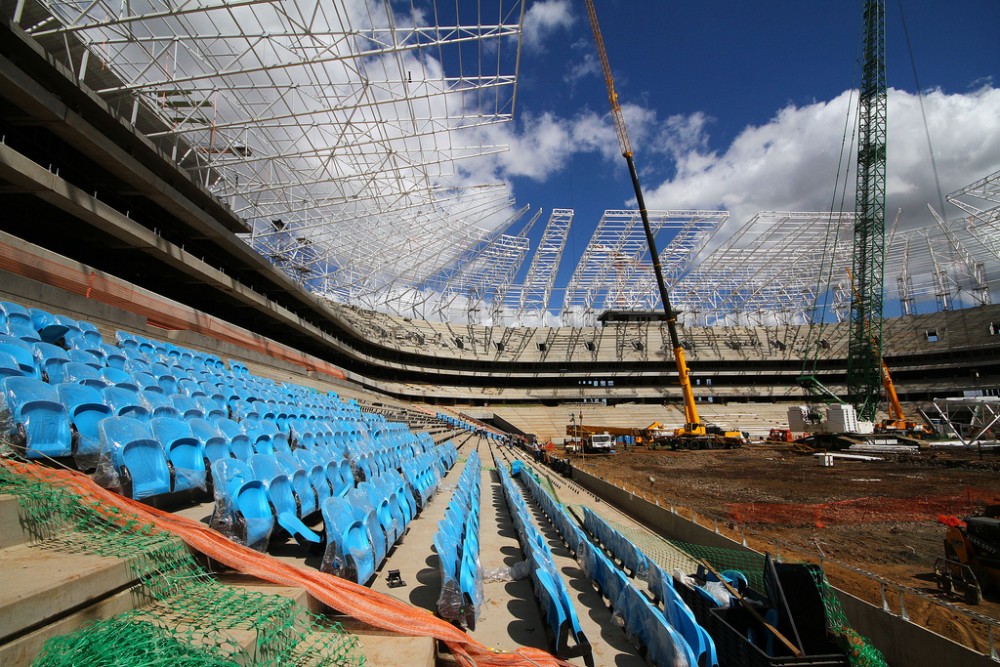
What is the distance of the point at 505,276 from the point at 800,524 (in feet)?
133

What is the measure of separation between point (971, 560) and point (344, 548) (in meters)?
8.79

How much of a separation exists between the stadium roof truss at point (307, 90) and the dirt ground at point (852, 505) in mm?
15419

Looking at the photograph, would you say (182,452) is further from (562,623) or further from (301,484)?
(562,623)

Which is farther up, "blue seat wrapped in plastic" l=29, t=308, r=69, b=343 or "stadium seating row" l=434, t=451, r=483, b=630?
"blue seat wrapped in plastic" l=29, t=308, r=69, b=343

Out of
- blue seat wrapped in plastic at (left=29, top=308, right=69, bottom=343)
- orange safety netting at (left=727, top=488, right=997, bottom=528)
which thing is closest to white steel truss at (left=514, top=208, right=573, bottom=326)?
orange safety netting at (left=727, top=488, right=997, bottom=528)

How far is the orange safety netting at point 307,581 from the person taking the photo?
2605 millimetres

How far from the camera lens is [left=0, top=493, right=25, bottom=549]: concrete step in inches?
88.0

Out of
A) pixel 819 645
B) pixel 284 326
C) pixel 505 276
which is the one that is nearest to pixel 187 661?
pixel 819 645

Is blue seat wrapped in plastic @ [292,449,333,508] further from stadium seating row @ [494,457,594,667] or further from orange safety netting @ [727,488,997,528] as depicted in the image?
orange safety netting @ [727,488,997,528]

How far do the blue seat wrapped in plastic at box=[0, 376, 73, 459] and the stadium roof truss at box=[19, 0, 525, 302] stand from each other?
11956 millimetres

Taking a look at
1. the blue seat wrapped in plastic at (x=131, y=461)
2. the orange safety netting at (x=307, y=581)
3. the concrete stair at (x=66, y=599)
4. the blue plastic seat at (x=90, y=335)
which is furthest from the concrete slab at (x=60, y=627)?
the blue plastic seat at (x=90, y=335)

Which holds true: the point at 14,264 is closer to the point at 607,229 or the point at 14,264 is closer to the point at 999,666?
the point at 999,666

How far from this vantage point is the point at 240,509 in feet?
12.0

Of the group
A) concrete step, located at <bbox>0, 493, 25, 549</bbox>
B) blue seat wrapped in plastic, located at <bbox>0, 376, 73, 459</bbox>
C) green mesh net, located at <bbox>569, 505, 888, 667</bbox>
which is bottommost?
green mesh net, located at <bbox>569, 505, 888, 667</bbox>
